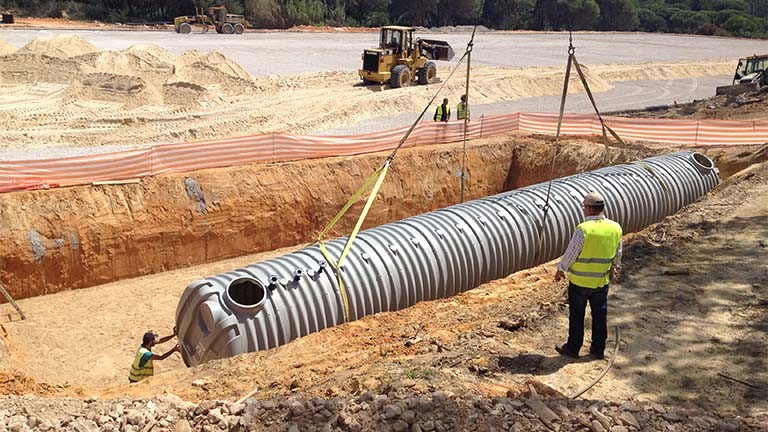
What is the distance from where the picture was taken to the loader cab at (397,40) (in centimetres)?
2831

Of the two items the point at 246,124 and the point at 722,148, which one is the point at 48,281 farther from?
the point at 722,148

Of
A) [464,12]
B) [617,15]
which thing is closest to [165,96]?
[464,12]

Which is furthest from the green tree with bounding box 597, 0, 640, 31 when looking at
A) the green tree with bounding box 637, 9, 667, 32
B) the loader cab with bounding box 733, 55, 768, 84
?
the loader cab with bounding box 733, 55, 768, 84

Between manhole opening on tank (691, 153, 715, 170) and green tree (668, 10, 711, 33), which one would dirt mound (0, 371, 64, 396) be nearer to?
manhole opening on tank (691, 153, 715, 170)

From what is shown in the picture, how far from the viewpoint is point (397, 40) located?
1136 inches

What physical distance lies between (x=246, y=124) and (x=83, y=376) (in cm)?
1295

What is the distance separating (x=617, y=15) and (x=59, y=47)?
74.8 metres

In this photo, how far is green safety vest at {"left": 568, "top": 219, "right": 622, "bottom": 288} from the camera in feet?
21.1

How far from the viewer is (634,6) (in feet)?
287

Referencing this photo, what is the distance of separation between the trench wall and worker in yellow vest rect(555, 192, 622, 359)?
9691mm

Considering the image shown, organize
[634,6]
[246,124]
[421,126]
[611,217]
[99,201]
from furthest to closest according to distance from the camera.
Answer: [634,6], [246,124], [421,126], [99,201], [611,217]

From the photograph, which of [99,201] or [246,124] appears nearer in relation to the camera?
[99,201]

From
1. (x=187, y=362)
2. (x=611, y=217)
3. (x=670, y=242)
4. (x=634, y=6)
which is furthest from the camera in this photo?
(x=634, y=6)

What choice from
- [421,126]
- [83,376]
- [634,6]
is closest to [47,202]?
[83,376]
